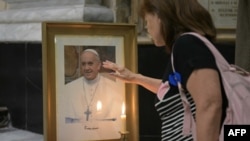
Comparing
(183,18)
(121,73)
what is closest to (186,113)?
(183,18)

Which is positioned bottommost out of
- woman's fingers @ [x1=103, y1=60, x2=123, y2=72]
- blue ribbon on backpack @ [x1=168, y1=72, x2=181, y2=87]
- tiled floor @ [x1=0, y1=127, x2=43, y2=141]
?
tiled floor @ [x1=0, y1=127, x2=43, y2=141]

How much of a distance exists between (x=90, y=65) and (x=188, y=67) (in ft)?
1.58

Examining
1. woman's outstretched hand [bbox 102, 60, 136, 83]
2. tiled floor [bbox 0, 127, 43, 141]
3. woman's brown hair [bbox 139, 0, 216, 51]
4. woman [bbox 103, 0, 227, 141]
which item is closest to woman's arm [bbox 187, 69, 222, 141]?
woman [bbox 103, 0, 227, 141]

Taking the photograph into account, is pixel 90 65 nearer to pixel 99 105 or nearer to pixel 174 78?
pixel 99 105

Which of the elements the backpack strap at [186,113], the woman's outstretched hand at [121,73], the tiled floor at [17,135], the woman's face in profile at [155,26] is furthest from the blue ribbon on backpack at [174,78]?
the tiled floor at [17,135]

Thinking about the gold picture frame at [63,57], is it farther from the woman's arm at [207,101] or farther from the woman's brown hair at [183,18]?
the woman's arm at [207,101]

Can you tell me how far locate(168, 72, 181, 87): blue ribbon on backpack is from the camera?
3.90ft

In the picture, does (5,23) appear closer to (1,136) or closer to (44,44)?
(1,136)

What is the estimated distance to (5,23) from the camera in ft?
7.75

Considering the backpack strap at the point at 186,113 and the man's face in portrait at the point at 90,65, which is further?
the man's face in portrait at the point at 90,65

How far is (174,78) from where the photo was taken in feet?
3.98

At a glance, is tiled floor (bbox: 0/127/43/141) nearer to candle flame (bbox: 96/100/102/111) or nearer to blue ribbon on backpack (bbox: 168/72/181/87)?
candle flame (bbox: 96/100/102/111)

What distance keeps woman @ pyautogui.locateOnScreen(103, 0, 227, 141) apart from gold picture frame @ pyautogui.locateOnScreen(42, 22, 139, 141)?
268 mm

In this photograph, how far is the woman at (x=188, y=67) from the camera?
1.12 m
